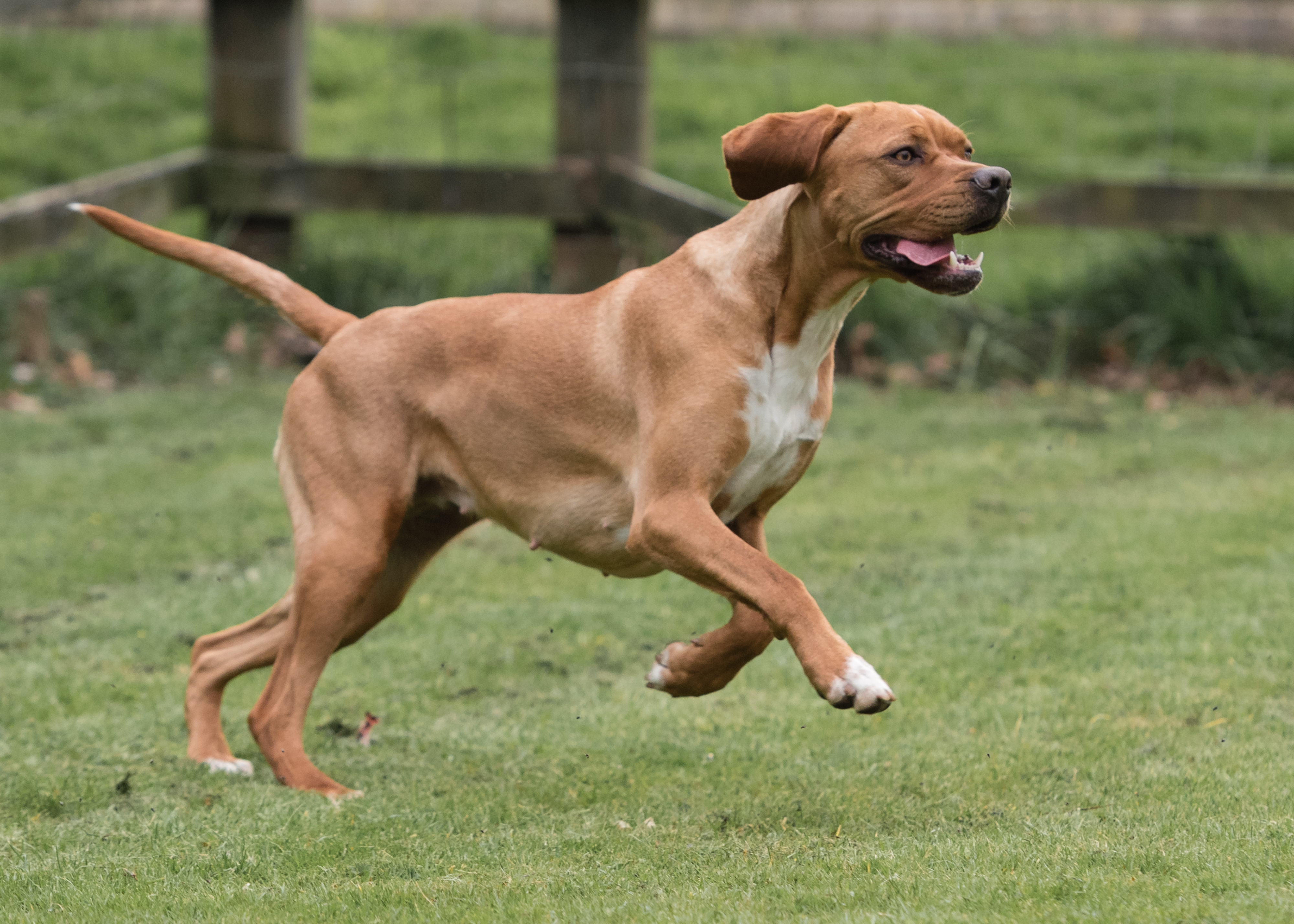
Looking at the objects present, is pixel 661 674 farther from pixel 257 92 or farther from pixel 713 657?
pixel 257 92

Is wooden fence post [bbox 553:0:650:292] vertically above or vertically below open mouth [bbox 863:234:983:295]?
below

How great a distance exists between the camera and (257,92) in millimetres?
9602

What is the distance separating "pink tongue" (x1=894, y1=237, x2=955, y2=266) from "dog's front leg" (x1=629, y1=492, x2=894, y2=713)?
804mm

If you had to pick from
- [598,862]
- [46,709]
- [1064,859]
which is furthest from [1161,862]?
[46,709]

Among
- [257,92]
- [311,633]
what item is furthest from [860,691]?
[257,92]

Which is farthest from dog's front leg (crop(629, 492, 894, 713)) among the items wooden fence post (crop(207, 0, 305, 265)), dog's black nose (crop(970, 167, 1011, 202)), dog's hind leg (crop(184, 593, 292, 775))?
wooden fence post (crop(207, 0, 305, 265))

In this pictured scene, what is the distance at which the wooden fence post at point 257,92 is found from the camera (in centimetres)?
952

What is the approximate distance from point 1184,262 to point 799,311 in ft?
20.5

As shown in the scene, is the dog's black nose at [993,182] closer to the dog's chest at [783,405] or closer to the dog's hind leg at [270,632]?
the dog's chest at [783,405]

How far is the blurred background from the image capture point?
30.7 feet

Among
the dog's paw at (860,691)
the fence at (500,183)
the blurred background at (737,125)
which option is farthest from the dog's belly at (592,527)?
the fence at (500,183)

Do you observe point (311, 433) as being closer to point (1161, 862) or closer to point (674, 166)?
point (1161, 862)

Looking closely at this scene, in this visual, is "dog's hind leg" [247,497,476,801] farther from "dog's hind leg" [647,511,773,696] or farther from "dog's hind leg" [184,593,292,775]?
"dog's hind leg" [647,511,773,696]

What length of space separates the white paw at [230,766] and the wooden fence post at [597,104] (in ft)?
16.5
